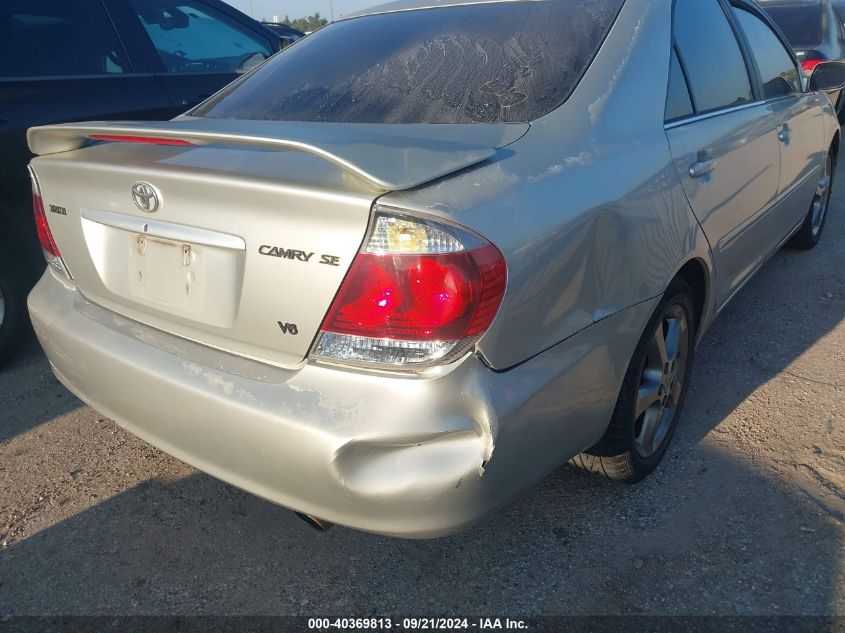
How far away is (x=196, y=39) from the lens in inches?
158

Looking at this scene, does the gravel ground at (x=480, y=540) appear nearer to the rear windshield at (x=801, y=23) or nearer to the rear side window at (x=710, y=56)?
the rear side window at (x=710, y=56)

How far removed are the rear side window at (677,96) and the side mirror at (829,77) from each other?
2025mm

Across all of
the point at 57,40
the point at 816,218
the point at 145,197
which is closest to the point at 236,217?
the point at 145,197

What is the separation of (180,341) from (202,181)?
42 centimetres

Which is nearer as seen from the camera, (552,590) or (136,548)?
(552,590)

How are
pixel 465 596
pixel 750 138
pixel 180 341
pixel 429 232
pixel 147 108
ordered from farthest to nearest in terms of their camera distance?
pixel 147 108, pixel 750 138, pixel 465 596, pixel 180 341, pixel 429 232

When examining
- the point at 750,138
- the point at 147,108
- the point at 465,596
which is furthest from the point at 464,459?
the point at 147,108

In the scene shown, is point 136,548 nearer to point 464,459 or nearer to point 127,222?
point 127,222

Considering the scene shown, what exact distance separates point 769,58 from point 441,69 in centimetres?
210

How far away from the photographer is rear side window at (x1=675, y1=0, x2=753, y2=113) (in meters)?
2.46

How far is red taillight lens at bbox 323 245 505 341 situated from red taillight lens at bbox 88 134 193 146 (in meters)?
0.67

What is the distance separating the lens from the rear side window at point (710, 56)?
96.8 inches

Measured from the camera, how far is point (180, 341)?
176 cm

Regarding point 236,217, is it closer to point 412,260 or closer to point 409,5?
point 412,260
